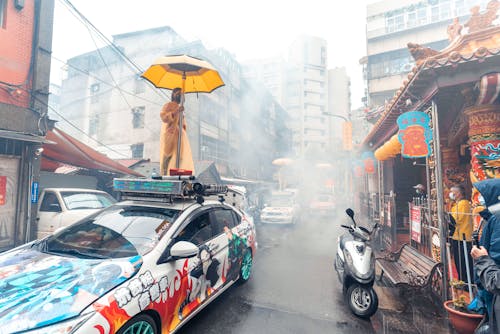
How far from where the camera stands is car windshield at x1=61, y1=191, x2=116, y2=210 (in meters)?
6.48

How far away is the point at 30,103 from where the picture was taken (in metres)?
7.55

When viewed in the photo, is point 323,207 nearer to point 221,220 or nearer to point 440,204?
point 440,204

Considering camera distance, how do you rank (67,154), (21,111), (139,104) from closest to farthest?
(21,111) < (67,154) < (139,104)

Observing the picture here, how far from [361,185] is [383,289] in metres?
11.2

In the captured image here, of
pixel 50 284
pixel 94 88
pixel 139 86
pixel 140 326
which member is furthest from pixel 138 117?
pixel 140 326

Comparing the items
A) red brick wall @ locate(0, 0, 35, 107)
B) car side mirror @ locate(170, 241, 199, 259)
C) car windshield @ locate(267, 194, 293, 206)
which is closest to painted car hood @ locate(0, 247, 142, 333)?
car side mirror @ locate(170, 241, 199, 259)

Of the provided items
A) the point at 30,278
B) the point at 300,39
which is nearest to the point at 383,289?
the point at 30,278

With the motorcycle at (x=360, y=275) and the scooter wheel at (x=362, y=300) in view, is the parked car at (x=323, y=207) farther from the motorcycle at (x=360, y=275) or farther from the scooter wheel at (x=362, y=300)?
the scooter wheel at (x=362, y=300)

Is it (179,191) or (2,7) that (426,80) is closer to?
(179,191)

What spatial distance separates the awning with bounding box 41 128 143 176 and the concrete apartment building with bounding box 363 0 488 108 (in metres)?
21.1

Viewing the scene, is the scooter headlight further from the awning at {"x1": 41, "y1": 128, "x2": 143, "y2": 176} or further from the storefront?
the awning at {"x1": 41, "y1": 128, "x2": 143, "y2": 176}

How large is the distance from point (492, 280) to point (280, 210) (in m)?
11.1

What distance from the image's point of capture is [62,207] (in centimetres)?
634

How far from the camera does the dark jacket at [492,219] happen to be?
2.15 meters
